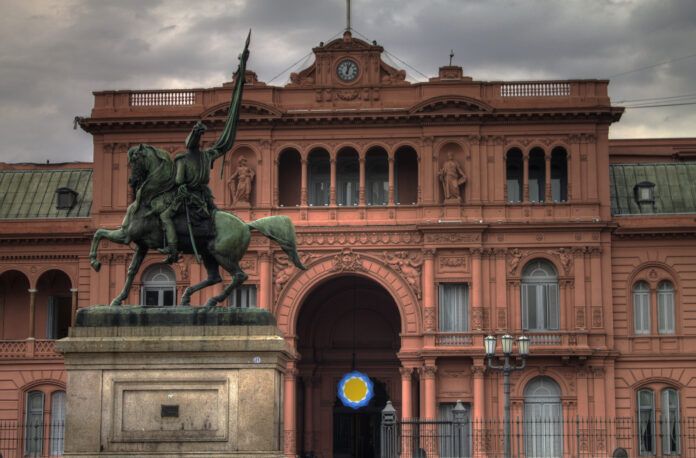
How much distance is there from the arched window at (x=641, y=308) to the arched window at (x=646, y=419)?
302cm

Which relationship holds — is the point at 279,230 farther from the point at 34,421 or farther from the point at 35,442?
the point at 34,421

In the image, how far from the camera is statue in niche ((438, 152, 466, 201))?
62.9 meters

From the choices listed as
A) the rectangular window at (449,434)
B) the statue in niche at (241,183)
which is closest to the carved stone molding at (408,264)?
the rectangular window at (449,434)

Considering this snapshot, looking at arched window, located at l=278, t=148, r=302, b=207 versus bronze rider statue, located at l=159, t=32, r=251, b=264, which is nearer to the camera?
bronze rider statue, located at l=159, t=32, r=251, b=264

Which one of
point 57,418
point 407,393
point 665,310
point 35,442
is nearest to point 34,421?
point 57,418

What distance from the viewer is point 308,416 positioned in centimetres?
6769

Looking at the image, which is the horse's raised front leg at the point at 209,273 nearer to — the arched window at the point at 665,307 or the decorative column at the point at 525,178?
the decorative column at the point at 525,178

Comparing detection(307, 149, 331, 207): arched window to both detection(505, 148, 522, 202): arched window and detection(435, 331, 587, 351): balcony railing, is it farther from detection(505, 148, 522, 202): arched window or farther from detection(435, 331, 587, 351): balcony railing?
detection(435, 331, 587, 351): balcony railing

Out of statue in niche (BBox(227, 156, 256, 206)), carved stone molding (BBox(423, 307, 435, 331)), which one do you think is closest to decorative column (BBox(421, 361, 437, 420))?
carved stone molding (BBox(423, 307, 435, 331))

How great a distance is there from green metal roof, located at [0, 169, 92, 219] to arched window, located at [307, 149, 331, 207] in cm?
1245

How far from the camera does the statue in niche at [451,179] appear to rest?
62.9 meters

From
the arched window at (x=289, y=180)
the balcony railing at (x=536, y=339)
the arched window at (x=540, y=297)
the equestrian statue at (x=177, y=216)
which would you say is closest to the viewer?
the equestrian statue at (x=177, y=216)

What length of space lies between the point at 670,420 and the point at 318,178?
2006 centimetres

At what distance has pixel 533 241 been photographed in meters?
62.8
